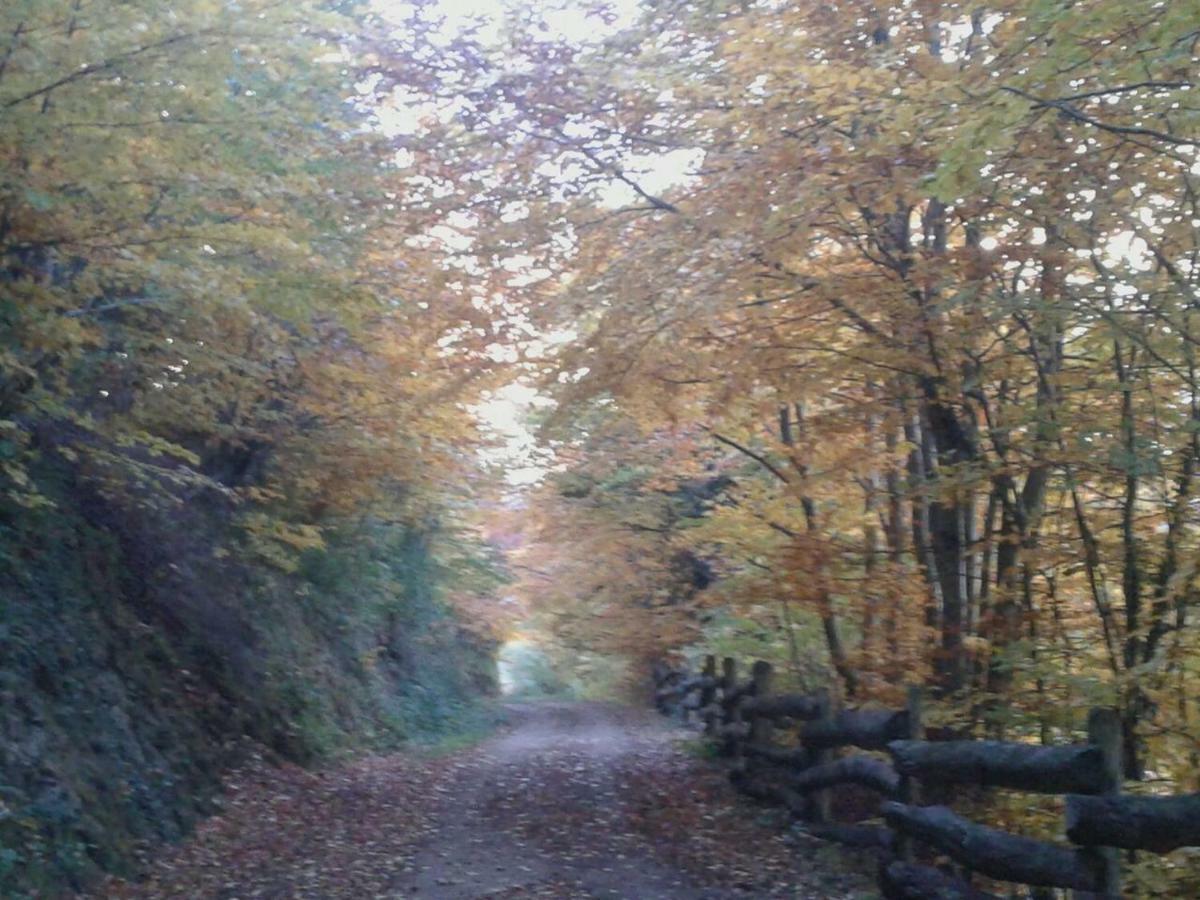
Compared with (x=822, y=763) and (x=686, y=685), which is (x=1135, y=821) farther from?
(x=686, y=685)

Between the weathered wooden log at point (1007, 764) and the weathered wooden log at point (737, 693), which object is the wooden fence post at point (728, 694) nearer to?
the weathered wooden log at point (737, 693)

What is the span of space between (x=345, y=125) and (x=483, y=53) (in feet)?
5.32

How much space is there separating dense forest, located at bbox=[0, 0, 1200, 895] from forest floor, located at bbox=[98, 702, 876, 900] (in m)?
0.65

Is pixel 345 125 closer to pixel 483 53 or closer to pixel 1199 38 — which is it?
pixel 483 53

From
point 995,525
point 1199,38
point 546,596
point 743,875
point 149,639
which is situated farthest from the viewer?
point 546,596

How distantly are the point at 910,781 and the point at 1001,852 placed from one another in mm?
1616

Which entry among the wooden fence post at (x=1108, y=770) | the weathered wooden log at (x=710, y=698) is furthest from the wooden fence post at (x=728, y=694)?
the wooden fence post at (x=1108, y=770)

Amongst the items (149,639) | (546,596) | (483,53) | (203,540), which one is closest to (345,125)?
(483,53)

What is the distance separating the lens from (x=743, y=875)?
8.57 metres

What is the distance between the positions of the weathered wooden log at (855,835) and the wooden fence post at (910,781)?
15 centimetres

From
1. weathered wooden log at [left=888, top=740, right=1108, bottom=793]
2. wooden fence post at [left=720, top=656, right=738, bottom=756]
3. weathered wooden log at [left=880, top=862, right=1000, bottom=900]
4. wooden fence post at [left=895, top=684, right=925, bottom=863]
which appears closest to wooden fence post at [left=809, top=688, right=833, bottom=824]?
wooden fence post at [left=895, top=684, right=925, bottom=863]

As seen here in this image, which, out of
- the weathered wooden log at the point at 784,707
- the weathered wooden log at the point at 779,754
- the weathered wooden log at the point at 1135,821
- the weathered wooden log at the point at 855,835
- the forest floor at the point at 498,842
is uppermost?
the weathered wooden log at the point at 784,707

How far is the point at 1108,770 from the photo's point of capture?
18.6 ft

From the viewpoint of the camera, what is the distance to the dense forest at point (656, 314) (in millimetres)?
7316
